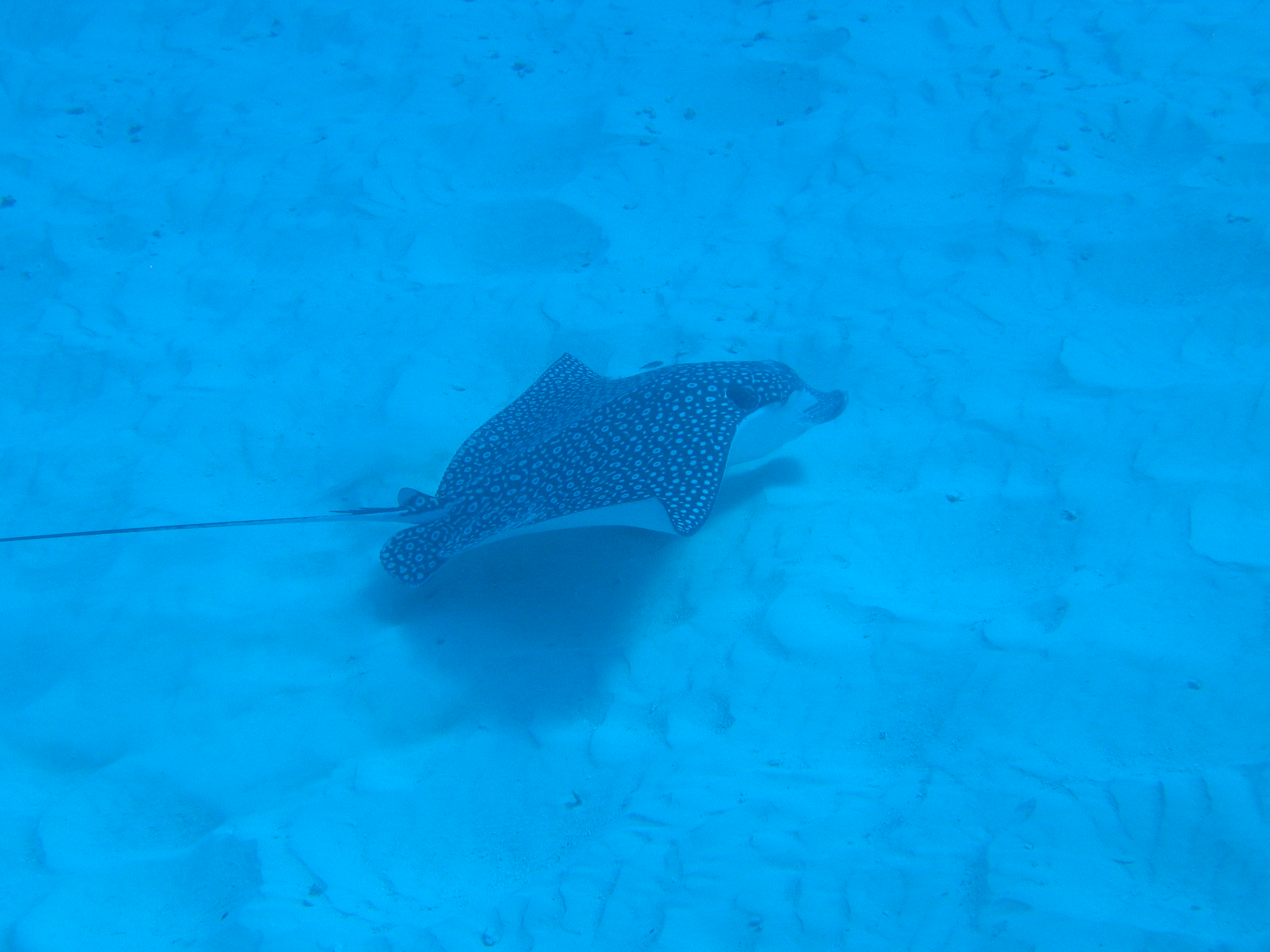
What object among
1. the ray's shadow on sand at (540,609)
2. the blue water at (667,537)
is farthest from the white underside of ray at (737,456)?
the blue water at (667,537)

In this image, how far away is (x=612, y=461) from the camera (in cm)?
360

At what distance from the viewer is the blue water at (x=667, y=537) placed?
112 inches

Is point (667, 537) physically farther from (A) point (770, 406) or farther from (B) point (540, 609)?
(A) point (770, 406)

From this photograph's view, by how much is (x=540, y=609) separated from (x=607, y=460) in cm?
98

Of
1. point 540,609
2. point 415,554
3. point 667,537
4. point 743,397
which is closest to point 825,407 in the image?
point 743,397

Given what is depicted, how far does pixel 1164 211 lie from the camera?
5141 millimetres

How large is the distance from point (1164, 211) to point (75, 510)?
809cm

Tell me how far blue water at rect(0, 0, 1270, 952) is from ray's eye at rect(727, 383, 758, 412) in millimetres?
741

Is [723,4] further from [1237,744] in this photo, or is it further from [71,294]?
[1237,744]

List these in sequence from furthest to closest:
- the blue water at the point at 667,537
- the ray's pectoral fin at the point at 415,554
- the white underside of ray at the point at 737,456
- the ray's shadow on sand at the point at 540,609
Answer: the ray's shadow on sand at the point at 540,609 < the ray's pectoral fin at the point at 415,554 < the white underside of ray at the point at 737,456 < the blue water at the point at 667,537

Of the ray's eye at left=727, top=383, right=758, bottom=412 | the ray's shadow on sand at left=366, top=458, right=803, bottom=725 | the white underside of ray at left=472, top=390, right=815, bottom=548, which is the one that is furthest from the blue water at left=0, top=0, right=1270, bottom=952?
the ray's eye at left=727, top=383, right=758, bottom=412

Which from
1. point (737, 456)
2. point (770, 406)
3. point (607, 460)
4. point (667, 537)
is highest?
point (770, 406)

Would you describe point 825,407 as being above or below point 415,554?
above

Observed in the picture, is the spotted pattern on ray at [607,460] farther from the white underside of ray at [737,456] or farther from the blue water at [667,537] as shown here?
the blue water at [667,537]
